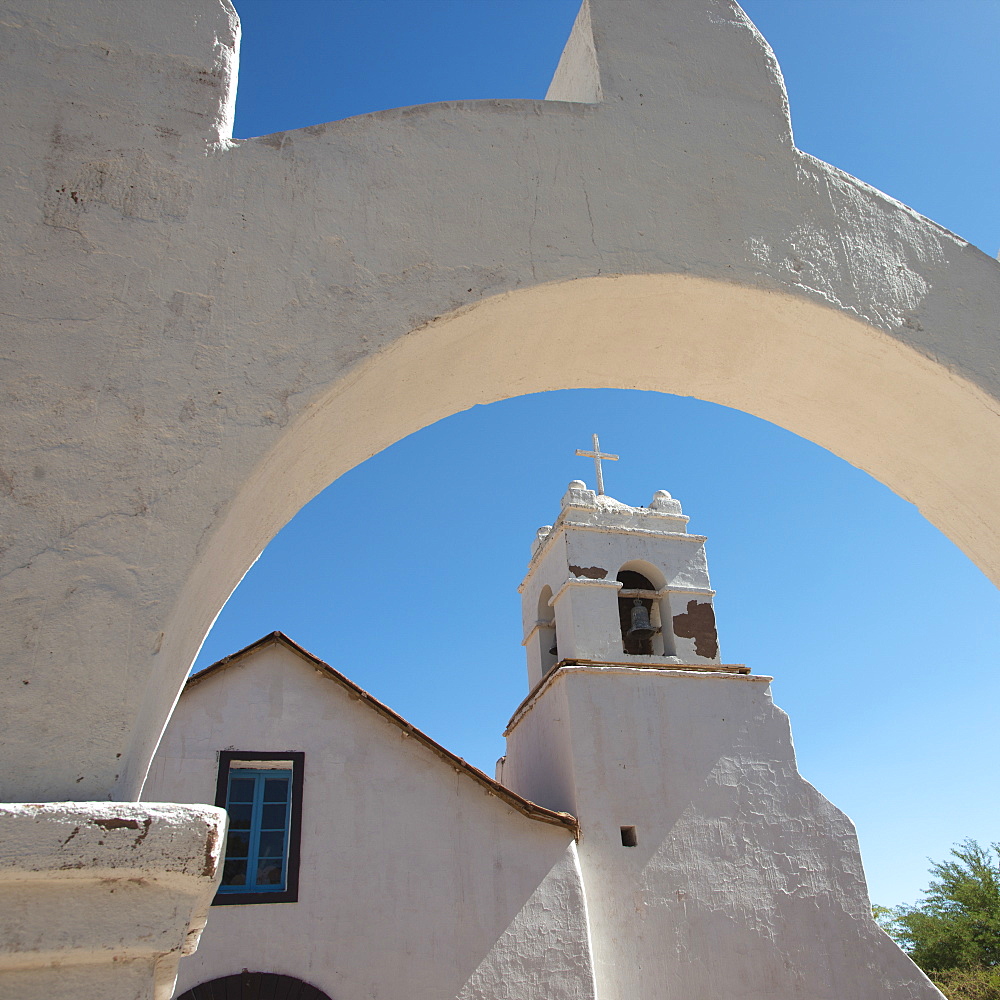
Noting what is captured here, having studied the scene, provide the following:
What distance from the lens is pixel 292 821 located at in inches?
293

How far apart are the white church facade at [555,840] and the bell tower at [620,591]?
1.8 inches

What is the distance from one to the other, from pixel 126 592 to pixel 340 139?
1156 mm

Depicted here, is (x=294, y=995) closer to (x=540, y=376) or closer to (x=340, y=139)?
(x=540, y=376)

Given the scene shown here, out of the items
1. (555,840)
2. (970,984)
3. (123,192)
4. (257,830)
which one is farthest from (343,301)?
(970,984)

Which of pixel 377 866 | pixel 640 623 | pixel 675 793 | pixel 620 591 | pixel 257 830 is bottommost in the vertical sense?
pixel 377 866

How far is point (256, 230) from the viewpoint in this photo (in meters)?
1.75

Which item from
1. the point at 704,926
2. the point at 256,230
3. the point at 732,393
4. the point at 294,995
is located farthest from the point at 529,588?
the point at 256,230

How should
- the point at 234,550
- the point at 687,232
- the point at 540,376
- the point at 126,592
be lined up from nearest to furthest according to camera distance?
the point at 126,592 → the point at 234,550 → the point at 687,232 → the point at 540,376

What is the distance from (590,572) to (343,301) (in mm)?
8544

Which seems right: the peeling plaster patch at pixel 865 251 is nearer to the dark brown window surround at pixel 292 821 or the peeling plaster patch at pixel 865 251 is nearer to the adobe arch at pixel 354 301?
the adobe arch at pixel 354 301

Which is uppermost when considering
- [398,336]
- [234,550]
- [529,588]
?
[529,588]

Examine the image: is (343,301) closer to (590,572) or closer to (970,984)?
(590,572)

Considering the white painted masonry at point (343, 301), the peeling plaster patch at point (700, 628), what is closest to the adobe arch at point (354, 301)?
the white painted masonry at point (343, 301)

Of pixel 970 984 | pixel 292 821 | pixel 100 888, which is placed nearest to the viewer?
pixel 100 888
